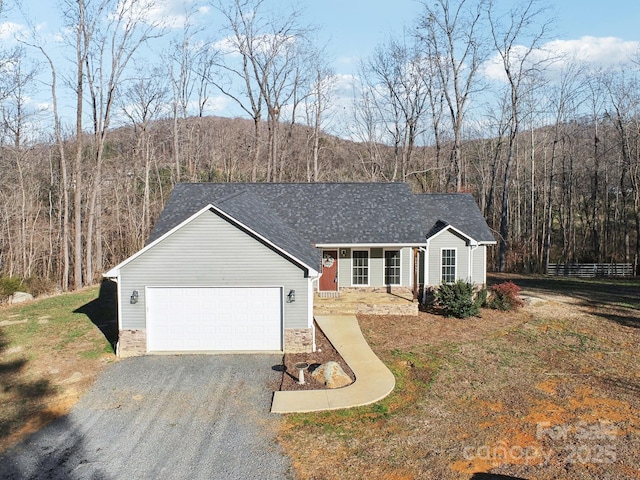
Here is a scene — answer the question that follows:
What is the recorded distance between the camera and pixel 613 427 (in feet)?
28.9

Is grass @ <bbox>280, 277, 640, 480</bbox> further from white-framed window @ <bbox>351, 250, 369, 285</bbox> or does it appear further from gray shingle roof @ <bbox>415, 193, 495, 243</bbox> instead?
gray shingle roof @ <bbox>415, 193, 495, 243</bbox>

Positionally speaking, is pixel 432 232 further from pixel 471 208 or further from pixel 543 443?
pixel 543 443

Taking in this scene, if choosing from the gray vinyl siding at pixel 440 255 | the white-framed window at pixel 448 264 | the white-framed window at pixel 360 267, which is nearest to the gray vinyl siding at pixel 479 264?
the gray vinyl siding at pixel 440 255

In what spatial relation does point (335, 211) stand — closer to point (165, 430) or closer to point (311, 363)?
point (311, 363)

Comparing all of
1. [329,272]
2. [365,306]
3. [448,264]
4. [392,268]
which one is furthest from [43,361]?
[448,264]

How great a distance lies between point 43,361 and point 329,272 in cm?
1025

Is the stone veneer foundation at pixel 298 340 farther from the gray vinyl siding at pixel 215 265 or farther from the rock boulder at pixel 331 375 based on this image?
the rock boulder at pixel 331 375

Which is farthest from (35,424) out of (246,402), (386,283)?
(386,283)

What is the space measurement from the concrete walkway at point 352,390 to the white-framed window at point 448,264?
693 cm

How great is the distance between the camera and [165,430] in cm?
884

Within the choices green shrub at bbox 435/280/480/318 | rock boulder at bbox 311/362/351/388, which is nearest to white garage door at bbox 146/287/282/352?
rock boulder at bbox 311/362/351/388

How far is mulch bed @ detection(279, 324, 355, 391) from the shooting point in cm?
1079

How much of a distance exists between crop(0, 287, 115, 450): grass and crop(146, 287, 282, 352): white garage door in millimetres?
1774

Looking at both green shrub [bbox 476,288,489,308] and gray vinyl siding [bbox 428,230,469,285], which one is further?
gray vinyl siding [bbox 428,230,469,285]
